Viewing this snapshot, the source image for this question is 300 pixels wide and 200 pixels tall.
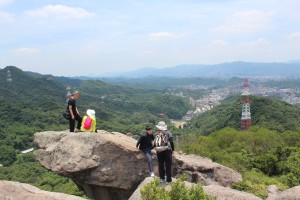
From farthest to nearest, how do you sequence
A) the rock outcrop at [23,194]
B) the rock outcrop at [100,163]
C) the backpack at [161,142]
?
1. the rock outcrop at [100,163]
2. the backpack at [161,142]
3. the rock outcrop at [23,194]

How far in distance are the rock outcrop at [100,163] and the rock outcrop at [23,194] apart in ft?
6.04

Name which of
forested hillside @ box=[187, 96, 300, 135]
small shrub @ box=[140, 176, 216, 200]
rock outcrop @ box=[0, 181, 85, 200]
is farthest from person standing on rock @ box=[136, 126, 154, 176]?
forested hillside @ box=[187, 96, 300, 135]

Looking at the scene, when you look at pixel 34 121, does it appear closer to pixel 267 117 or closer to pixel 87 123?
pixel 267 117

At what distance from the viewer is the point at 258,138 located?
42094 millimetres

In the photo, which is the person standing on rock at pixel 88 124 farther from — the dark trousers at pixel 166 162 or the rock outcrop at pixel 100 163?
the dark trousers at pixel 166 162

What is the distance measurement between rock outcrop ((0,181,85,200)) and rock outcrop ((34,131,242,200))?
72.5 inches

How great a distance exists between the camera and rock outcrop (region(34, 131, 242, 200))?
1270 centimetres

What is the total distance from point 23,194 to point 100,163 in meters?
3.17

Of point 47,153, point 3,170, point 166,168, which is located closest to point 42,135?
point 47,153

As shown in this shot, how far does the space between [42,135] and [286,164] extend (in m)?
17.0

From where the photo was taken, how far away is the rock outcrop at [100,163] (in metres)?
12.7

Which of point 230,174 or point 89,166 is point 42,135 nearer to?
point 89,166

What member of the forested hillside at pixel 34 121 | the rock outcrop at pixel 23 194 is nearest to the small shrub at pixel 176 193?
the rock outcrop at pixel 23 194

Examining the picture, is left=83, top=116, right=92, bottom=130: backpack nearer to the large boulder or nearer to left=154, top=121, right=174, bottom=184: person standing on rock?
left=154, top=121, right=174, bottom=184: person standing on rock
